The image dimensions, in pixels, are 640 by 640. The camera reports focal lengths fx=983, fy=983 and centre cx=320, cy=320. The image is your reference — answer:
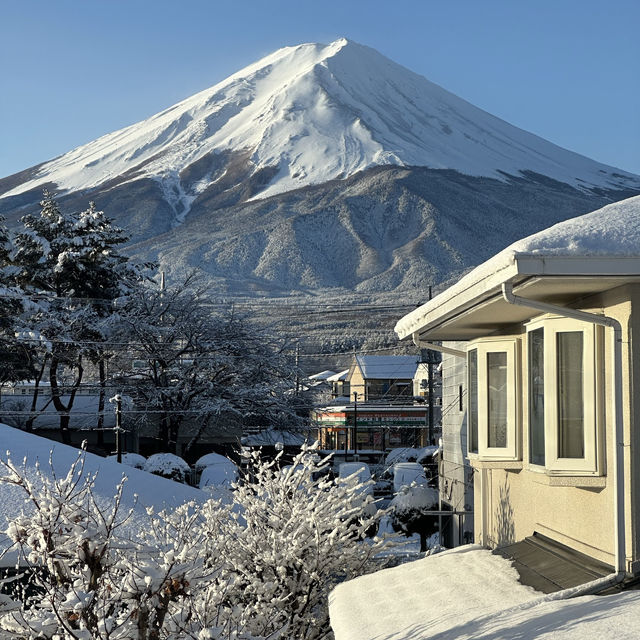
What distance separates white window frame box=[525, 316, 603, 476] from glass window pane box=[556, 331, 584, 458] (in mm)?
27

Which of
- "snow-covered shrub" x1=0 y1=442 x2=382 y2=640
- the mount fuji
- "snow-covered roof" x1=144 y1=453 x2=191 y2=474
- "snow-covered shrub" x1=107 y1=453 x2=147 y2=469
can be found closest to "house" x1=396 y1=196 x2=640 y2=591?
"snow-covered shrub" x1=0 y1=442 x2=382 y2=640

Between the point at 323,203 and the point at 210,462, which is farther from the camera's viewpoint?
Answer: the point at 323,203

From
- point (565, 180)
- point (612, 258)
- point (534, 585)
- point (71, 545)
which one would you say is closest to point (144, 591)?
point (71, 545)

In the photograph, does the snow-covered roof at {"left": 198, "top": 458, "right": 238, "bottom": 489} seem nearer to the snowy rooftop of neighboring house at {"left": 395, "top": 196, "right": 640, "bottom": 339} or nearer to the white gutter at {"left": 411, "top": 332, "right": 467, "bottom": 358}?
the white gutter at {"left": 411, "top": 332, "right": 467, "bottom": 358}

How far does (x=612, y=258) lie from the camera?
17.2 ft

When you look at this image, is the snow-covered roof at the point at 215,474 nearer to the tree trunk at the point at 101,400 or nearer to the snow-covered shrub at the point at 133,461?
the snow-covered shrub at the point at 133,461

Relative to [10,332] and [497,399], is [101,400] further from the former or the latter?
[497,399]

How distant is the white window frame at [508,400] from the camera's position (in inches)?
309

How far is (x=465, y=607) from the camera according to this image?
19.4 ft

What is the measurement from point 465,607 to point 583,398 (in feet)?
4.78

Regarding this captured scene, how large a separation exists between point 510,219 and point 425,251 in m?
25.8

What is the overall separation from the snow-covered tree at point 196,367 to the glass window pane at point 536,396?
3340 centimetres

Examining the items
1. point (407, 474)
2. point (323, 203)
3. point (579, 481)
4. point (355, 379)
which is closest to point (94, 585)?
point (579, 481)

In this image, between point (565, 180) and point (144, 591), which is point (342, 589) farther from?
point (565, 180)
